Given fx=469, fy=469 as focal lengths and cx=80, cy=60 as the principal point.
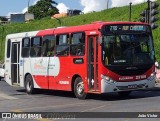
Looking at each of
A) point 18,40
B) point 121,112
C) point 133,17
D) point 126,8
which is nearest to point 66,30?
point 18,40

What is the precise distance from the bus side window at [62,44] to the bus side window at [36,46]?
1.73m

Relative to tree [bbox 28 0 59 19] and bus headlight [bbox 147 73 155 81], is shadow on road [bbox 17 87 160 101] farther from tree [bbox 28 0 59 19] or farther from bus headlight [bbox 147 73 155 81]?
tree [bbox 28 0 59 19]

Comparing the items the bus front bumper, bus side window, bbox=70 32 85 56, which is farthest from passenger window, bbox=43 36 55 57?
the bus front bumper

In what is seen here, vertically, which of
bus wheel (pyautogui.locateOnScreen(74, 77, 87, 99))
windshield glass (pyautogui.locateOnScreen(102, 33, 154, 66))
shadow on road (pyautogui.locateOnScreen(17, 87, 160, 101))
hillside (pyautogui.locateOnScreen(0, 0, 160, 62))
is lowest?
shadow on road (pyautogui.locateOnScreen(17, 87, 160, 101))

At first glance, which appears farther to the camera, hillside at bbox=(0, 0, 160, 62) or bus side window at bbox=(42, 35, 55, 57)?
hillside at bbox=(0, 0, 160, 62)

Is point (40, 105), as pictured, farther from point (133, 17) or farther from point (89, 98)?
point (133, 17)

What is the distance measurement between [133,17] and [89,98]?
102ft

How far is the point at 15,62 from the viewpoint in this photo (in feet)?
78.0

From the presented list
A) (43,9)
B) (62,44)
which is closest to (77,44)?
(62,44)

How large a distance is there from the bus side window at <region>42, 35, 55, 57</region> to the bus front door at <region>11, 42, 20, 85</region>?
10.1 ft

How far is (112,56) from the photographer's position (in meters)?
17.1

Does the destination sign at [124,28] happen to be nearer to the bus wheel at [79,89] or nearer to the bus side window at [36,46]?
the bus wheel at [79,89]

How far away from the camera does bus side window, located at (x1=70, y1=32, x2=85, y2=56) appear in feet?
59.1

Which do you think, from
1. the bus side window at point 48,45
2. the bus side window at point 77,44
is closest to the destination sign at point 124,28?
the bus side window at point 77,44
